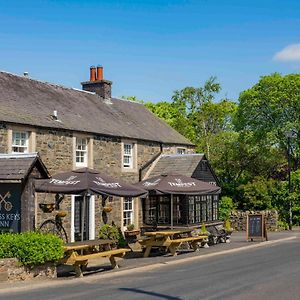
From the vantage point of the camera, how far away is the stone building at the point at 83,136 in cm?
2055

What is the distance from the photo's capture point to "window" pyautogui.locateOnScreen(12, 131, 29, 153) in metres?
20.0

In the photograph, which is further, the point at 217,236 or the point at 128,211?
the point at 128,211

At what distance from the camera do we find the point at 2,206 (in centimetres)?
1586

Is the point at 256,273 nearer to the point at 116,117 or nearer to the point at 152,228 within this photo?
the point at 152,228

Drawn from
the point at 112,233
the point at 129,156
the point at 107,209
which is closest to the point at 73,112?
the point at 129,156

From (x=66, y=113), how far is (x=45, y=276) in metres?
10.2

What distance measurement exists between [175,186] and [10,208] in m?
7.53

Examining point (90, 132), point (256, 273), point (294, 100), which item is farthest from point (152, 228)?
point (294, 100)

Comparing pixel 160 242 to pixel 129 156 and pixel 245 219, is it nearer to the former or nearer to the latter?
pixel 129 156

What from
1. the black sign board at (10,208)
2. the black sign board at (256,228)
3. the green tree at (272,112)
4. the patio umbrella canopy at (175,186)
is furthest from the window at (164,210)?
the green tree at (272,112)

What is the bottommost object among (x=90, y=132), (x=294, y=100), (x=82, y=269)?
(x=82, y=269)

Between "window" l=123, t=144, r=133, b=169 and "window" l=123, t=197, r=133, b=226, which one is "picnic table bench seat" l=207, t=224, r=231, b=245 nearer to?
"window" l=123, t=197, r=133, b=226

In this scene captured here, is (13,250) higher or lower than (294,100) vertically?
lower

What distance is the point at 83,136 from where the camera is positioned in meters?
23.1
